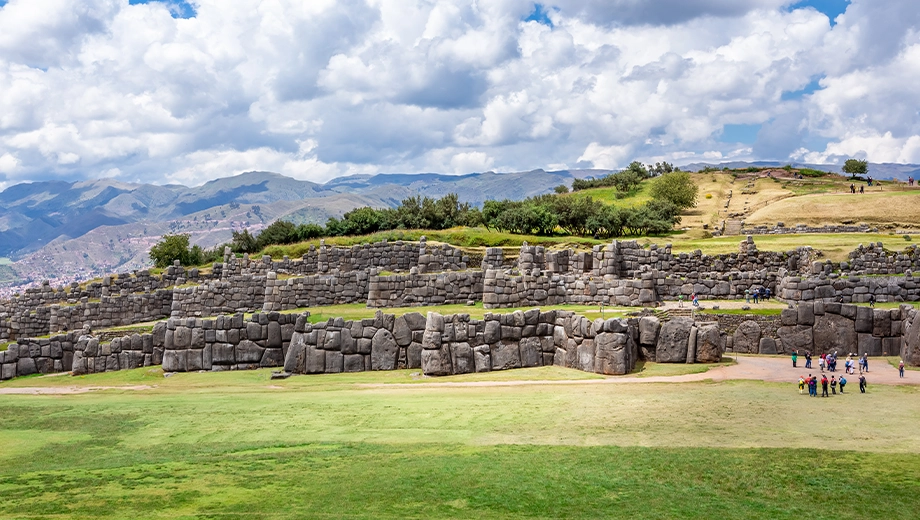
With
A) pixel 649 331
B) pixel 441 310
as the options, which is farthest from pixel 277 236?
pixel 649 331

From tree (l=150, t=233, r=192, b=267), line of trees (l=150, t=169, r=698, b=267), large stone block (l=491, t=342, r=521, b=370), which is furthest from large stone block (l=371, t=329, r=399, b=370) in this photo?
tree (l=150, t=233, r=192, b=267)

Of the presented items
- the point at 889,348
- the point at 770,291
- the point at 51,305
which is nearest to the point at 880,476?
the point at 889,348

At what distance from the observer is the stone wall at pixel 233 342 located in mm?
27859

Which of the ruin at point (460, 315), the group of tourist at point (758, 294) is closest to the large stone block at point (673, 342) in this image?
the ruin at point (460, 315)

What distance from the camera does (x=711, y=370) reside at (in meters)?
23.9

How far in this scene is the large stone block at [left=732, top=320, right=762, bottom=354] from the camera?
28.0m

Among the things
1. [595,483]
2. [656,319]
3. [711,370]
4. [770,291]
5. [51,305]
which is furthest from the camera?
[51,305]

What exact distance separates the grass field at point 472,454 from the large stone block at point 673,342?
11.8 ft

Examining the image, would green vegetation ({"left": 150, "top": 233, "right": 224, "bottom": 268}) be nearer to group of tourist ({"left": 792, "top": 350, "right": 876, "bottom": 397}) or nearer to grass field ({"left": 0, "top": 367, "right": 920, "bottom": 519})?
grass field ({"left": 0, "top": 367, "right": 920, "bottom": 519})

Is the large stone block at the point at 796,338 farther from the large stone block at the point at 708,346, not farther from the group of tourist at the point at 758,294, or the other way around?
the group of tourist at the point at 758,294

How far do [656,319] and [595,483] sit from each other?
14692 mm

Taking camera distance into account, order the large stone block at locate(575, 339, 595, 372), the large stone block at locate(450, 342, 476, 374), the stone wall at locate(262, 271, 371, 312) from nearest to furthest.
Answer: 1. the large stone block at locate(575, 339, 595, 372)
2. the large stone block at locate(450, 342, 476, 374)
3. the stone wall at locate(262, 271, 371, 312)

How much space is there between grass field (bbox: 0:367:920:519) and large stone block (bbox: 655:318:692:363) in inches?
142

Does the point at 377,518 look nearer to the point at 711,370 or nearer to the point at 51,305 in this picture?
the point at 711,370
